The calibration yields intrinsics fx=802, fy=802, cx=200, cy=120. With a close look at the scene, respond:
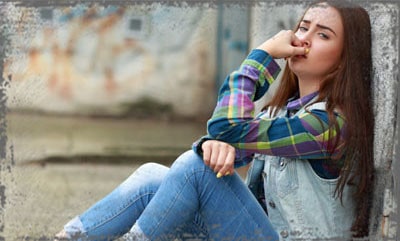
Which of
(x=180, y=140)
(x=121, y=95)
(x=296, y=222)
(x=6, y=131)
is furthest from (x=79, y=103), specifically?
(x=296, y=222)

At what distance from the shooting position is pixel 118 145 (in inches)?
242

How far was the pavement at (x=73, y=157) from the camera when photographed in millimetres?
3426

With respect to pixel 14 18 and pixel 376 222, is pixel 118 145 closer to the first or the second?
pixel 14 18

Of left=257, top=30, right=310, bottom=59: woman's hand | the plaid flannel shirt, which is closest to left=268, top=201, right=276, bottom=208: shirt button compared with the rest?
the plaid flannel shirt

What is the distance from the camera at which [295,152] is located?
6.61 feet

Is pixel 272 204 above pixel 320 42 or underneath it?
underneath

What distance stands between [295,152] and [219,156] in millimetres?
192

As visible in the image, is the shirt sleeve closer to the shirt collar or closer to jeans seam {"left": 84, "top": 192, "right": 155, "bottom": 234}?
the shirt collar

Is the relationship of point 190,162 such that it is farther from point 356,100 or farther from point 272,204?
point 356,100

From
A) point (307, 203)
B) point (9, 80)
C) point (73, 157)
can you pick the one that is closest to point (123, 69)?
point (73, 157)

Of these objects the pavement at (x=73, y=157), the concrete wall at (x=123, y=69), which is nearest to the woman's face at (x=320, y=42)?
the pavement at (x=73, y=157)

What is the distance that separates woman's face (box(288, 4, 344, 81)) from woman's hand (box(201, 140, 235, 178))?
0.31 metres

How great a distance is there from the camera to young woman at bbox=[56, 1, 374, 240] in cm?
201

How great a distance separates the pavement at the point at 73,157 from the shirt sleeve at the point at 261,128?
3.51ft
